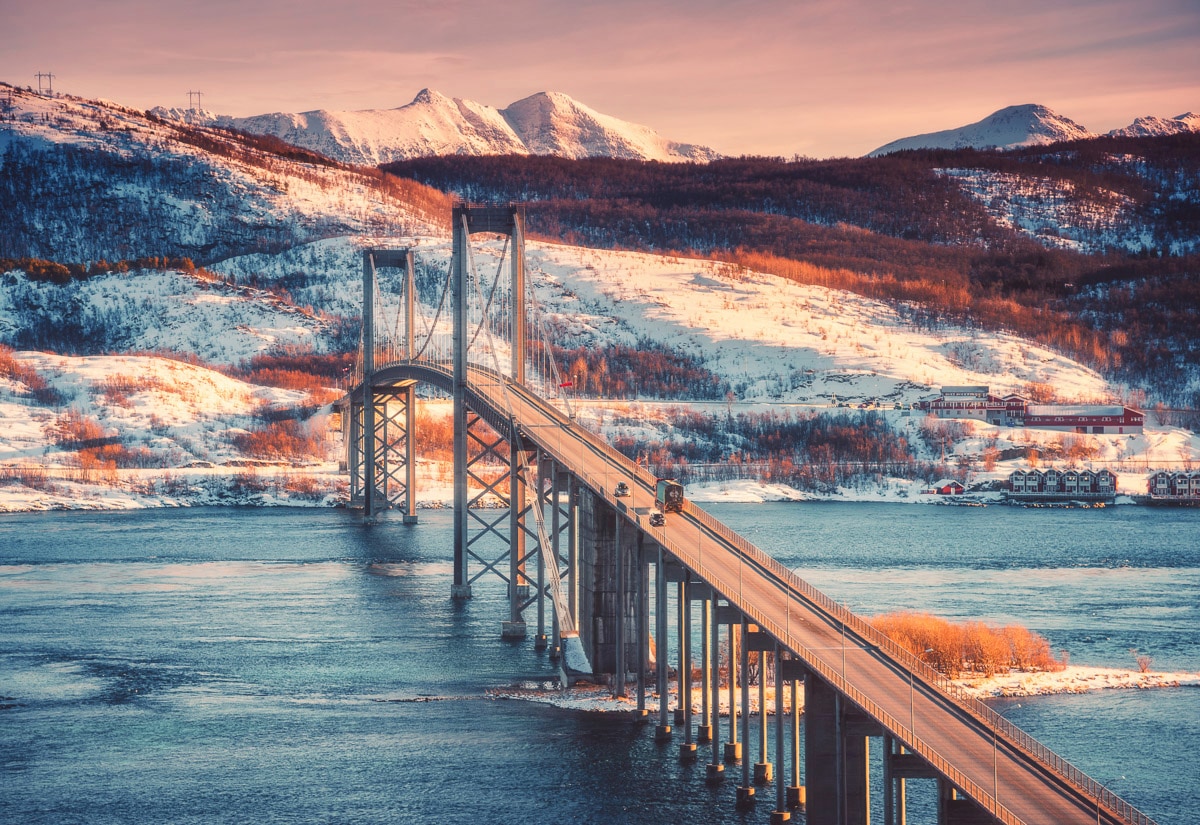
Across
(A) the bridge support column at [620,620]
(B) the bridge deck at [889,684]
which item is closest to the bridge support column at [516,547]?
(B) the bridge deck at [889,684]

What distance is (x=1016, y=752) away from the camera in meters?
25.5

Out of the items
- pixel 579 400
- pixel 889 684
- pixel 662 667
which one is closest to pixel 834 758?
pixel 889 684

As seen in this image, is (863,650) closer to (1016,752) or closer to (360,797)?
(1016,752)

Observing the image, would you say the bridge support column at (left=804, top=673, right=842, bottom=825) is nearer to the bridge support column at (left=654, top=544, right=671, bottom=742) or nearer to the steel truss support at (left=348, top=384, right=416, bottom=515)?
the bridge support column at (left=654, top=544, right=671, bottom=742)

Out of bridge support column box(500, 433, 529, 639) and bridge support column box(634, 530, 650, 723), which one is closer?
bridge support column box(634, 530, 650, 723)

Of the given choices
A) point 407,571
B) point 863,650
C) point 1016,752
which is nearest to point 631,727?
point 863,650

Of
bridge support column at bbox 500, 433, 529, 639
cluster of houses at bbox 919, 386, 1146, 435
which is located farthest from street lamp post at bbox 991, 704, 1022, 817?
cluster of houses at bbox 919, 386, 1146, 435

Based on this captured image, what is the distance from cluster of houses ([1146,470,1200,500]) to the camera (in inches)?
4798

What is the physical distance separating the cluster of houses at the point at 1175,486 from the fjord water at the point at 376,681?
3566 centimetres

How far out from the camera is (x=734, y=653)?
3712 cm

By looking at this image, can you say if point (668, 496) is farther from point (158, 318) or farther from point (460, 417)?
point (158, 318)

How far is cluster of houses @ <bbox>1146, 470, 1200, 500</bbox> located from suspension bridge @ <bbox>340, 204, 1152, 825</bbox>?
6974 cm

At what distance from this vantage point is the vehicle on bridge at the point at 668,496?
4303cm

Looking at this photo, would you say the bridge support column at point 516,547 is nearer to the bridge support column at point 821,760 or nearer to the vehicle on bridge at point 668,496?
the vehicle on bridge at point 668,496
